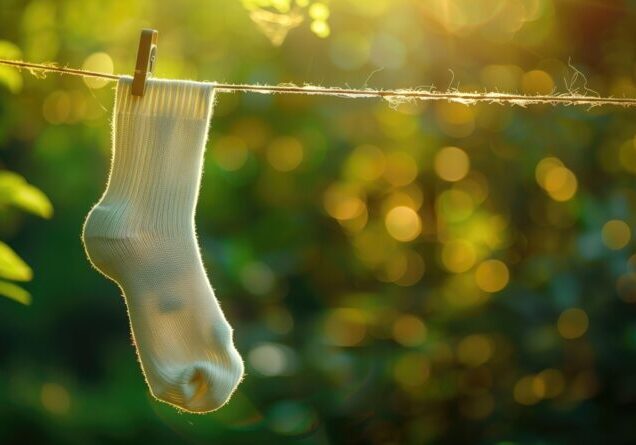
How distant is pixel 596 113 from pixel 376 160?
23.2 inches

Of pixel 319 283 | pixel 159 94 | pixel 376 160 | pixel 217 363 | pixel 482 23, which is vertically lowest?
pixel 217 363

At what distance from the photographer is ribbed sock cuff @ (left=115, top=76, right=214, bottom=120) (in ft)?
3.50

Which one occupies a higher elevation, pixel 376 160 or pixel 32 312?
pixel 376 160

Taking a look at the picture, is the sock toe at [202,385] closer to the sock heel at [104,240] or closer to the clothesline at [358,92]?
the sock heel at [104,240]

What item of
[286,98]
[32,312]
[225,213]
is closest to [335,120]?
[286,98]

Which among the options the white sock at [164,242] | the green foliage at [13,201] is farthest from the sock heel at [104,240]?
the green foliage at [13,201]

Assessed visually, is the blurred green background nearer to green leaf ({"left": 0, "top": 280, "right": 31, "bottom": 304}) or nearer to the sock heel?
green leaf ({"left": 0, "top": 280, "right": 31, "bottom": 304})

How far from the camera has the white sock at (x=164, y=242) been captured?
108 centimetres

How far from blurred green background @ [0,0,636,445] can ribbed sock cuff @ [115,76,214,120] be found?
1.53 metres

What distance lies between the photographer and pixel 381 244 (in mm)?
2773

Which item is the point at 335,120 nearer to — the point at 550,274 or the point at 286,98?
the point at 286,98

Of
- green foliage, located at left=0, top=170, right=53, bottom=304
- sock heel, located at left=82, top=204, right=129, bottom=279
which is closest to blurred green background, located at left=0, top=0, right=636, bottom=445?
green foliage, located at left=0, top=170, right=53, bottom=304

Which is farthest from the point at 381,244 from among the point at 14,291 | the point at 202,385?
the point at 202,385

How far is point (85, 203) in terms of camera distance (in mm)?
2646
